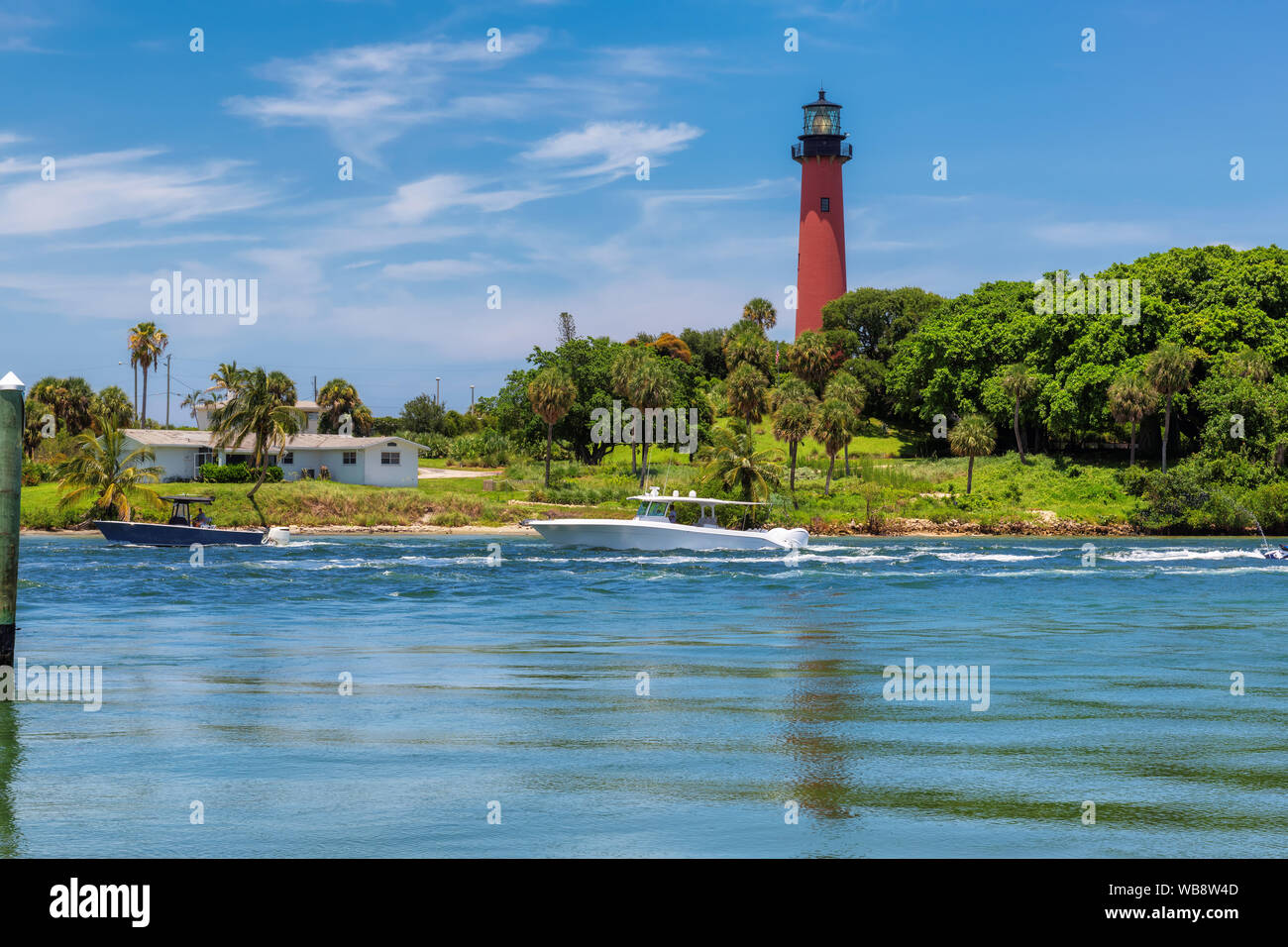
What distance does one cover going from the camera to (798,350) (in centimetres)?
10388

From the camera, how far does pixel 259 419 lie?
77125 millimetres

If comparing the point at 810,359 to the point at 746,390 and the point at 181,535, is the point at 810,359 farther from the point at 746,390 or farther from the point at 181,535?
the point at 181,535

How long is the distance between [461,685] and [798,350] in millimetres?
87849

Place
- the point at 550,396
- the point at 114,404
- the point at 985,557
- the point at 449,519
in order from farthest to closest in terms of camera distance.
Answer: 1. the point at 114,404
2. the point at 550,396
3. the point at 449,519
4. the point at 985,557

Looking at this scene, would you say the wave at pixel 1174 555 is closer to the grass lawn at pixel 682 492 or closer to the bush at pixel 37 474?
the grass lawn at pixel 682 492

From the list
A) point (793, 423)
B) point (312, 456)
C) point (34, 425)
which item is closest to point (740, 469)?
point (793, 423)

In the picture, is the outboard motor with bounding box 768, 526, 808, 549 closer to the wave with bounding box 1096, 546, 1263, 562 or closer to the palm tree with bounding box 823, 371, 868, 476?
the wave with bounding box 1096, 546, 1263, 562

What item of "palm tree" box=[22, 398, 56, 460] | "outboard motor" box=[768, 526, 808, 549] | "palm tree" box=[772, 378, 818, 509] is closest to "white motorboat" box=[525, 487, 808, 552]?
"outboard motor" box=[768, 526, 808, 549]

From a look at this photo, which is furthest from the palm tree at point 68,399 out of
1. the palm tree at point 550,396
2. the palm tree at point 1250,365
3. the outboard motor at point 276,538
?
the palm tree at point 1250,365

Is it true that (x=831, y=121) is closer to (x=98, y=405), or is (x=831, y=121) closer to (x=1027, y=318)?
(x=1027, y=318)

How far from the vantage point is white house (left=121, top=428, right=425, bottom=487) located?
83.8 meters

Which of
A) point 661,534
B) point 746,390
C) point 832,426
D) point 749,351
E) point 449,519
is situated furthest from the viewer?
point 749,351

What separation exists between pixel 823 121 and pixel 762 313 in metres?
26.4

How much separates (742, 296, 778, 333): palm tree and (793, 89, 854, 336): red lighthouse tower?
19.5 m
